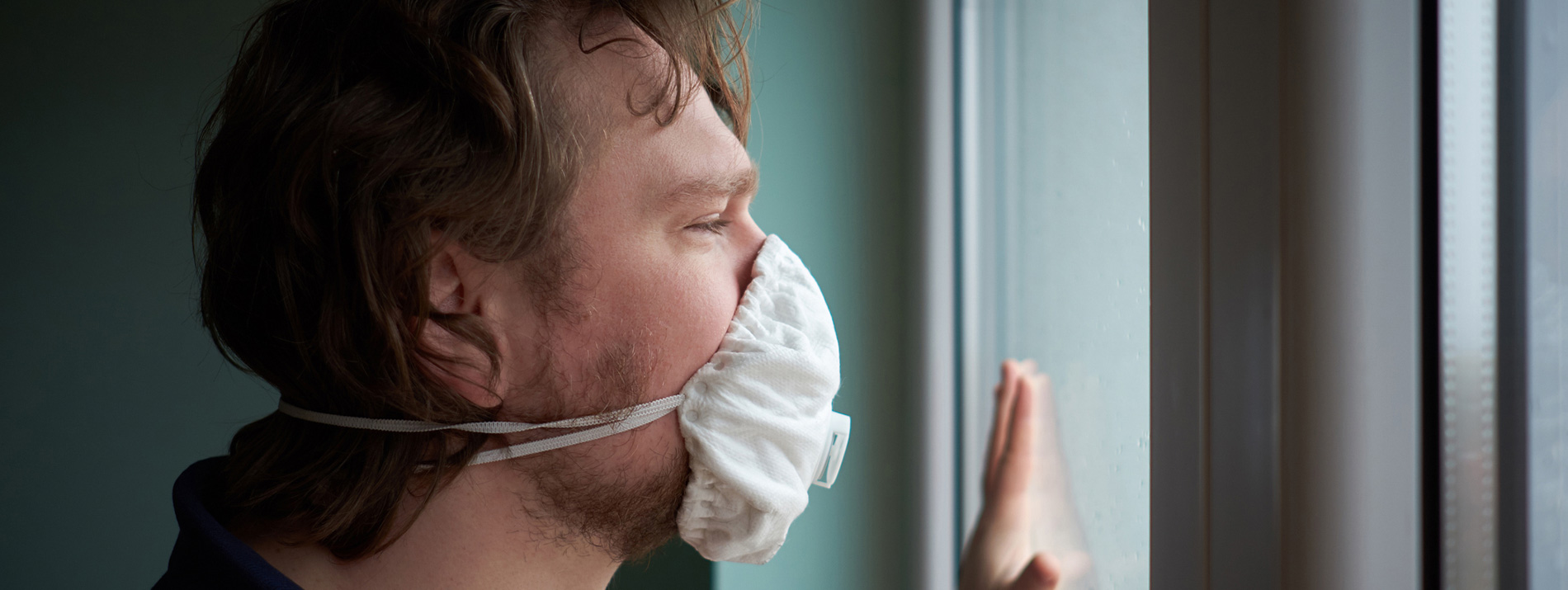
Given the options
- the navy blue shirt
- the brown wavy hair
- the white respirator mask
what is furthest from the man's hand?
the navy blue shirt

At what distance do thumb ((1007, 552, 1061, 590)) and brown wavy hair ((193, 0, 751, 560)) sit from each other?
2.09 ft

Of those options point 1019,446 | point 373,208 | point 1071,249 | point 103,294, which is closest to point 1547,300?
point 1071,249

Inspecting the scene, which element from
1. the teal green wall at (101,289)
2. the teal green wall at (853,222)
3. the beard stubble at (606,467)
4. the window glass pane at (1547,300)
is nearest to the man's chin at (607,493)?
the beard stubble at (606,467)

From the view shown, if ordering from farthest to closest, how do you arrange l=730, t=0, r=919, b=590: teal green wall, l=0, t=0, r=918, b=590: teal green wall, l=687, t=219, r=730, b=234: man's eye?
l=0, t=0, r=918, b=590: teal green wall, l=730, t=0, r=919, b=590: teal green wall, l=687, t=219, r=730, b=234: man's eye

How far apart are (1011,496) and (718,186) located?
21.1 inches

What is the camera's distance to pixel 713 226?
2.78 feet

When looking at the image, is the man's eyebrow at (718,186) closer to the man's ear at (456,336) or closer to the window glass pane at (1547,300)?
Answer: the man's ear at (456,336)

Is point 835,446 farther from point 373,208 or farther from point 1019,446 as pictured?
point 373,208

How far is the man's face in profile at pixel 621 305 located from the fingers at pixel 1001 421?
384 millimetres

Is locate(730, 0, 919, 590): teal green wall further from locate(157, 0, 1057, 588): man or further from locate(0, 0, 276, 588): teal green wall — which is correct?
locate(0, 0, 276, 588): teal green wall

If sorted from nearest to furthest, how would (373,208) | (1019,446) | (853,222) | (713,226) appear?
(373,208) → (713,226) → (1019,446) → (853,222)

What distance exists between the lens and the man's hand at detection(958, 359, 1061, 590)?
3.15 ft

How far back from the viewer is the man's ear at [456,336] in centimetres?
74

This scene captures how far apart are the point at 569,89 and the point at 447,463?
367 mm
